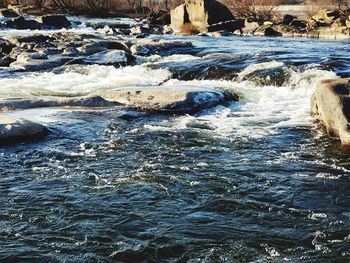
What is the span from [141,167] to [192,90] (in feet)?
16.7

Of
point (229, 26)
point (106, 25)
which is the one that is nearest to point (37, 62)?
point (229, 26)

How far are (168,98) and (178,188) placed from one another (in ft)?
17.7

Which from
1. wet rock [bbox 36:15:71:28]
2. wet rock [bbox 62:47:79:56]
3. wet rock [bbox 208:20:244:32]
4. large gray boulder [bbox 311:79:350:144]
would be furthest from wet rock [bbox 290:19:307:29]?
large gray boulder [bbox 311:79:350:144]

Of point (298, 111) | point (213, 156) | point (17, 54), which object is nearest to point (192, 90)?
point (298, 111)

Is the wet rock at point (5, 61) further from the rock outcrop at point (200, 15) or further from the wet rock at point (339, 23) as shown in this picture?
the wet rock at point (339, 23)

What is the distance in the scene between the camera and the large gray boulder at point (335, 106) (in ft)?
30.2

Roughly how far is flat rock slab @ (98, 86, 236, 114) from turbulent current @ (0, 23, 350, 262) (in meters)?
0.33

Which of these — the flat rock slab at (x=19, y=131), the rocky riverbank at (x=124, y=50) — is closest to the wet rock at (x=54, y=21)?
the rocky riverbank at (x=124, y=50)

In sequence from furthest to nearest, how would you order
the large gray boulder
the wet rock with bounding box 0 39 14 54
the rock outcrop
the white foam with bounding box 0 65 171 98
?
the rock outcrop → the wet rock with bounding box 0 39 14 54 → the white foam with bounding box 0 65 171 98 → the large gray boulder

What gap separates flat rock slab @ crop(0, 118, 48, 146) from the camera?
9.27m

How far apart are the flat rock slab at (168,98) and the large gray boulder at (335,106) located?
2.85 meters

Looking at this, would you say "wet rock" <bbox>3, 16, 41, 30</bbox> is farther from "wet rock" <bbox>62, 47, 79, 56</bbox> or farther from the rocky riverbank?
"wet rock" <bbox>62, 47, 79, 56</bbox>

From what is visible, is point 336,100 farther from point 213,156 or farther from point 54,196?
point 54,196

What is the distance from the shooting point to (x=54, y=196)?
21.8 feet
